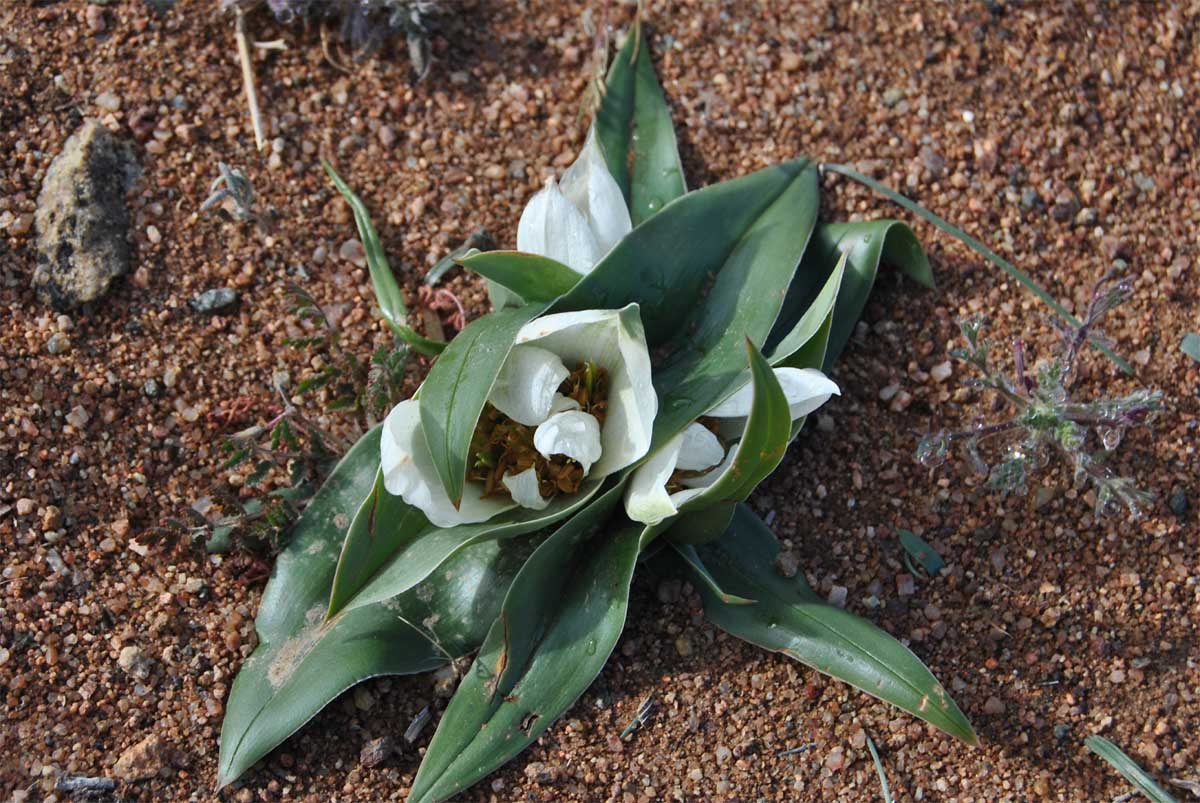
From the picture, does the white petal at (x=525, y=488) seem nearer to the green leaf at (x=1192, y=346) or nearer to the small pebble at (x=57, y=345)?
the small pebble at (x=57, y=345)

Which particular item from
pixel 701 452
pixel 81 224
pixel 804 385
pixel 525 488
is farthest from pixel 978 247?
pixel 81 224

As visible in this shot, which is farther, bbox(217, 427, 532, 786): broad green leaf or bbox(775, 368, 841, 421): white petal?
bbox(217, 427, 532, 786): broad green leaf

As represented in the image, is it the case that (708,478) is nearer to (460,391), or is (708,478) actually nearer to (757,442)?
(757,442)

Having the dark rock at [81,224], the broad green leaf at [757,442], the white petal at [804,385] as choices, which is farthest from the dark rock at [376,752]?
the dark rock at [81,224]

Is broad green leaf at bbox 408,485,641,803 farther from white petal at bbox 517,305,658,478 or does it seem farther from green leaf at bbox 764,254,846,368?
green leaf at bbox 764,254,846,368

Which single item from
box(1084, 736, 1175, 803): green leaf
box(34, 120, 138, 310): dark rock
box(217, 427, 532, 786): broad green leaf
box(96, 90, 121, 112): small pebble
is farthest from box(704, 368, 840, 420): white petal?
box(96, 90, 121, 112): small pebble

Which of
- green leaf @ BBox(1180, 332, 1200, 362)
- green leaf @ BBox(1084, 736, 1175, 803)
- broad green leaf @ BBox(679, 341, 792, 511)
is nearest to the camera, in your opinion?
broad green leaf @ BBox(679, 341, 792, 511)
